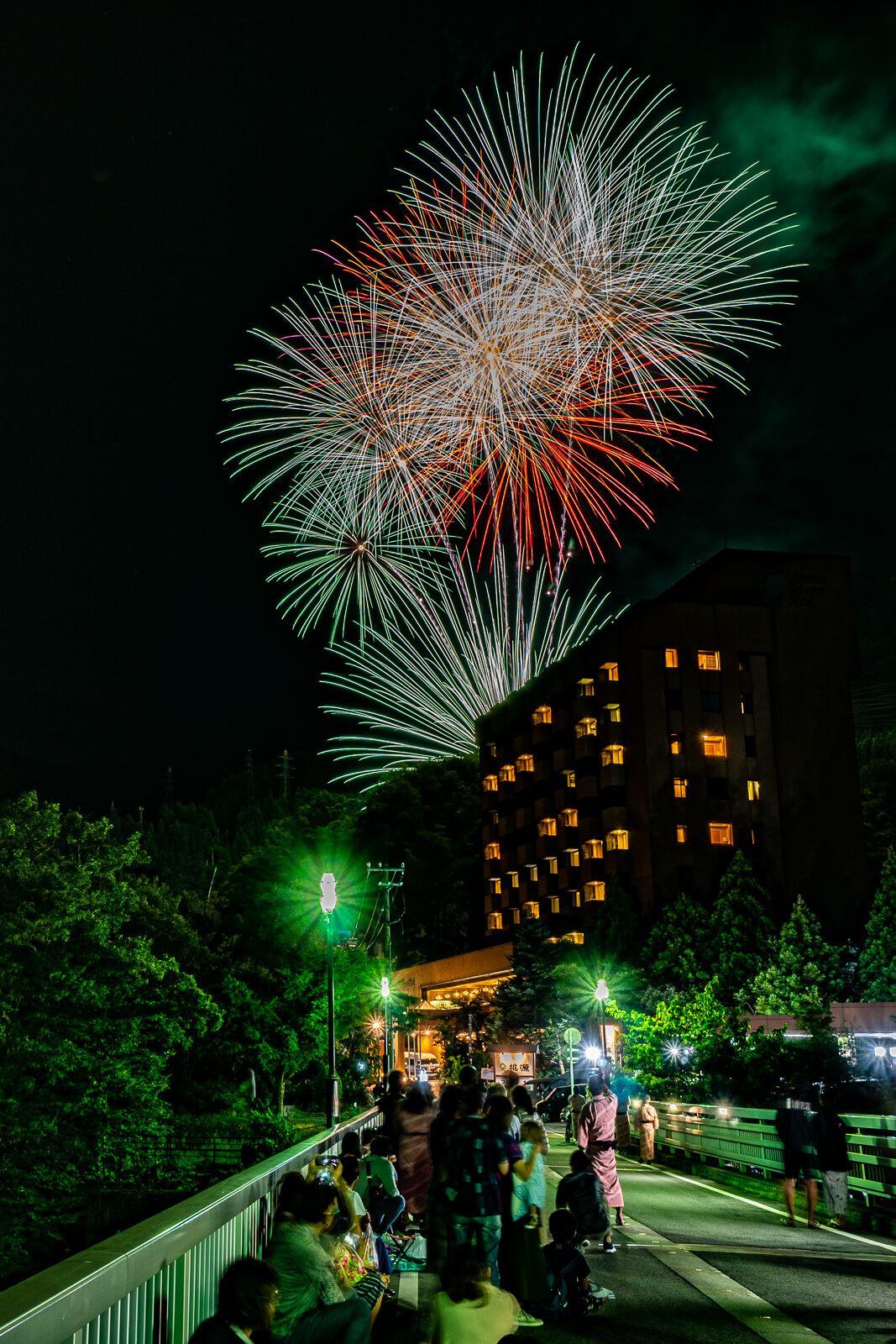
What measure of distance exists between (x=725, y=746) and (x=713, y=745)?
25.8 inches

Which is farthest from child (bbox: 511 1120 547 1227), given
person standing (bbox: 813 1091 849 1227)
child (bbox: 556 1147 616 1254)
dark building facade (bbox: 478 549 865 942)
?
dark building facade (bbox: 478 549 865 942)

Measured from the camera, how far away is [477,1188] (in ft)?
29.8

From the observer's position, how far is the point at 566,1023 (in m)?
58.8

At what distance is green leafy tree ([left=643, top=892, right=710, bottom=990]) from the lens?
58.2 meters

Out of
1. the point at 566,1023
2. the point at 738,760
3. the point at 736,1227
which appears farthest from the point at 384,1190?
the point at 738,760

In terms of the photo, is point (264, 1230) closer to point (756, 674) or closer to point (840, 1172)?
point (840, 1172)

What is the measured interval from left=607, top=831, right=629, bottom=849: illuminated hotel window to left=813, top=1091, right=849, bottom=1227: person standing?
56.5m

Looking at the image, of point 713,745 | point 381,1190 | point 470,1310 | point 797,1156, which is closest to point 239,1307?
point 470,1310

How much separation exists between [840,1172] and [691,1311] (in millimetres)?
5725

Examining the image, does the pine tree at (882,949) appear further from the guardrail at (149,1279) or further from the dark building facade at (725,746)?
the guardrail at (149,1279)

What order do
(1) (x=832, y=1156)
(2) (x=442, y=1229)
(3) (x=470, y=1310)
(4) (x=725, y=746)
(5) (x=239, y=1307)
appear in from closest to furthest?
(5) (x=239, y=1307) < (3) (x=470, y=1310) < (2) (x=442, y=1229) < (1) (x=832, y=1156) < (4) (x=725, y=746)

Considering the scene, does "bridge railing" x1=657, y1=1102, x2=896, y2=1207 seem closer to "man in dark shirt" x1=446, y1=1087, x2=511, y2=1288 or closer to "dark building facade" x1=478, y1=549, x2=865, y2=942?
"man in dark shirt" x1=446, y1=1087, x2=511, y2=1288

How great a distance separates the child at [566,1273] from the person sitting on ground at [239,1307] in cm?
545

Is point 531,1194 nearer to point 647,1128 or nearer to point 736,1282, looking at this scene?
point 736,1282
